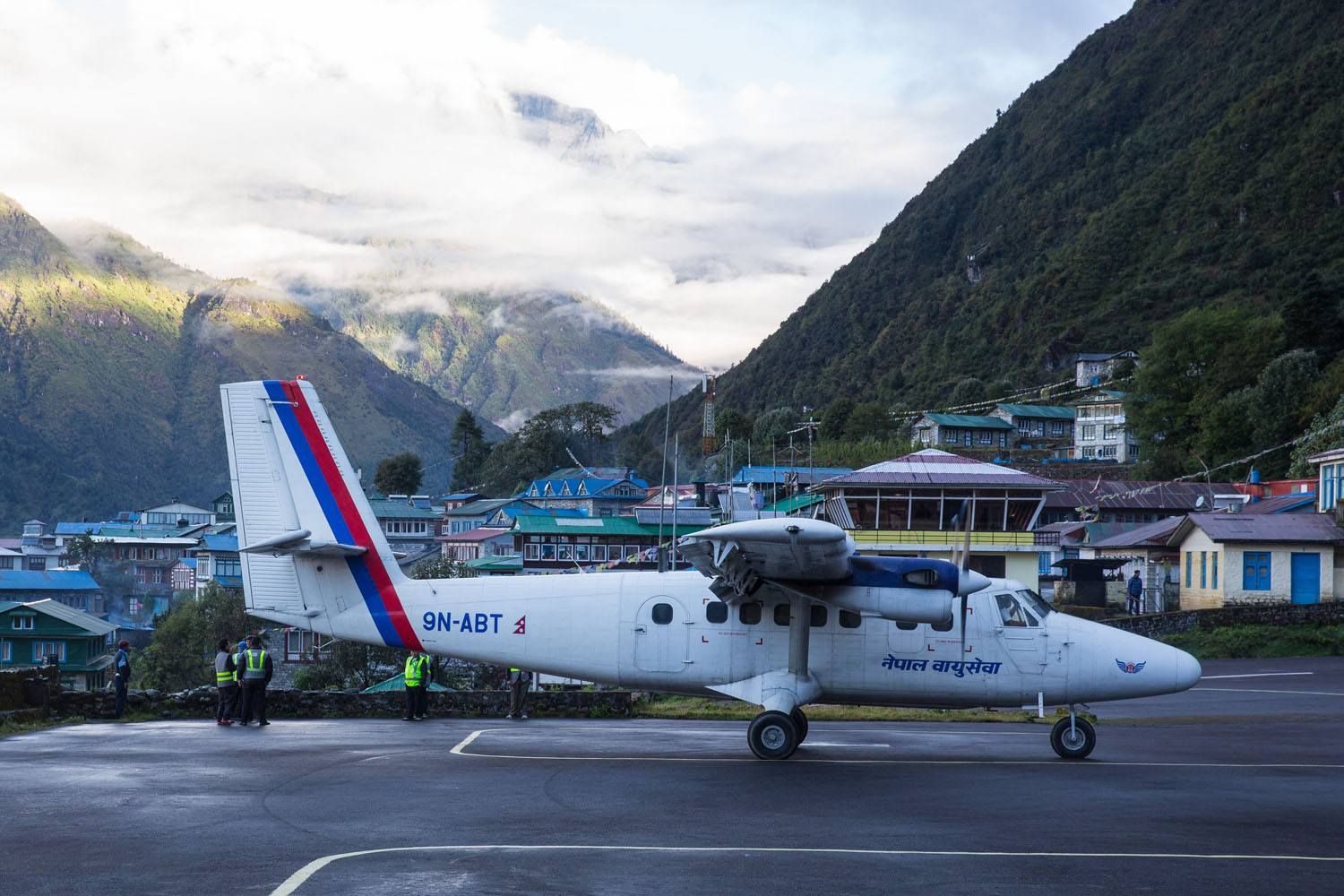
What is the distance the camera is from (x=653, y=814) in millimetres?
13328

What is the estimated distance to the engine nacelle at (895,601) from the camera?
17.6 meters

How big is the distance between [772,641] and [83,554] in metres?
136

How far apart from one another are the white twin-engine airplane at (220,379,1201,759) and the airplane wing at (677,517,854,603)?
0.28 ft

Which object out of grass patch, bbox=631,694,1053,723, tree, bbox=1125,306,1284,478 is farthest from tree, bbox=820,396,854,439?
grass patch, bbox=631,694,1053,723

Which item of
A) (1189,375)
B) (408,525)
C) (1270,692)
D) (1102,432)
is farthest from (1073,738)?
(1102,432)

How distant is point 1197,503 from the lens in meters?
70.0

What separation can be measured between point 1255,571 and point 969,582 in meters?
34.8

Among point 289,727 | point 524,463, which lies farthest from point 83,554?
point 289,727

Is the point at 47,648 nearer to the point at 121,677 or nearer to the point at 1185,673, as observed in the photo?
the point at 121,677

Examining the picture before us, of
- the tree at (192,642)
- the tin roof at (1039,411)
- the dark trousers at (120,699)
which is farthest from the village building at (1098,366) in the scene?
the dark trousers at (120,699)

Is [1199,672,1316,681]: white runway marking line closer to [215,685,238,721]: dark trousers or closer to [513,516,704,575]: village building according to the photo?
[215,685,238,721]: dark trousers

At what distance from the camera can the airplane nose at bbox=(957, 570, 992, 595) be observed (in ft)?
58.9

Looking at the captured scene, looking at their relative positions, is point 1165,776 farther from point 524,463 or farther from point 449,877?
point 524,463

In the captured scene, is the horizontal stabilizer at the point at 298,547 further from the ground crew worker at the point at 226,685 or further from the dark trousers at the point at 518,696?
the dark trousers at the point at 518,696
